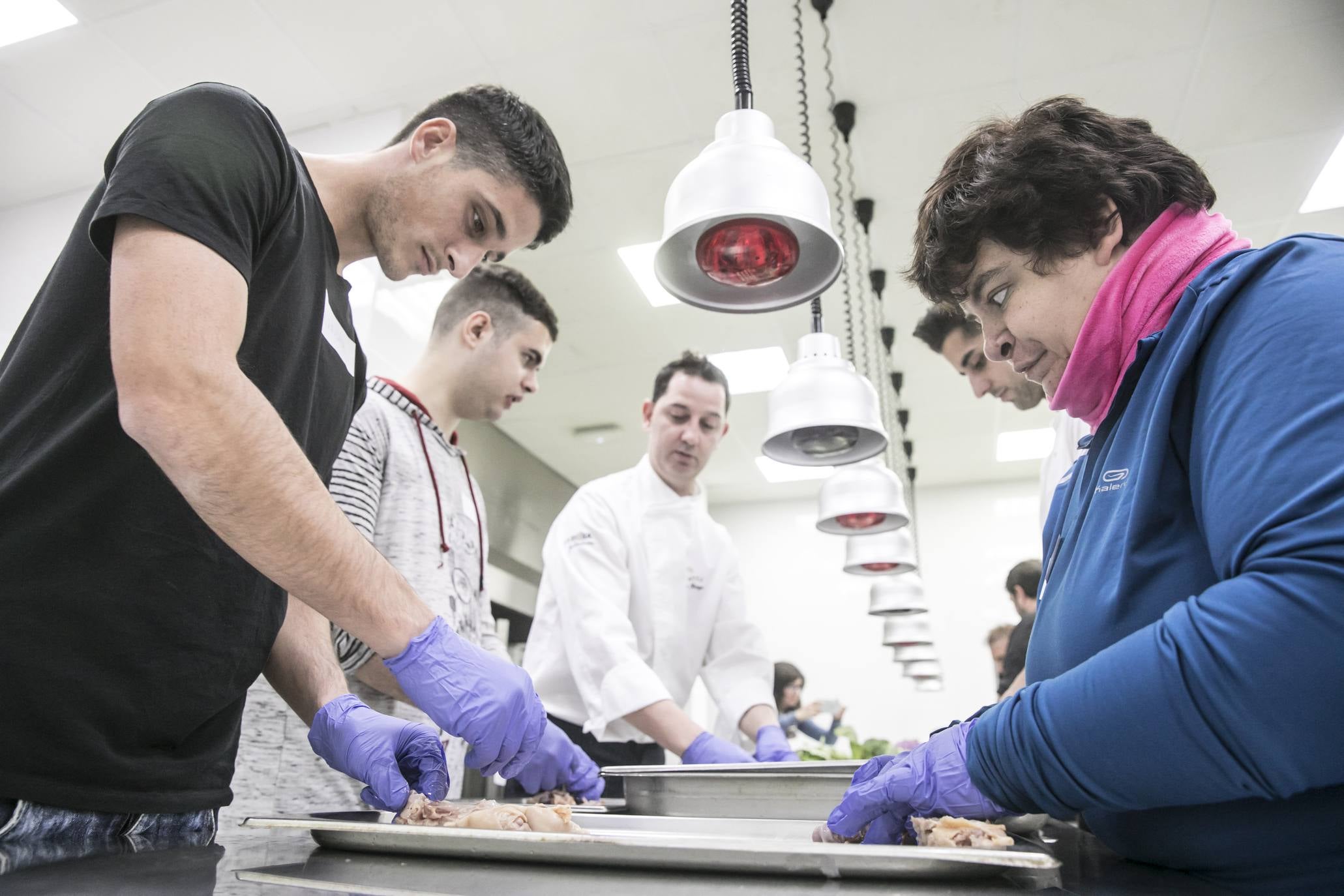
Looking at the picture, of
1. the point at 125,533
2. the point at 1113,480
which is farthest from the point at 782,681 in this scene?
the point at 125,533

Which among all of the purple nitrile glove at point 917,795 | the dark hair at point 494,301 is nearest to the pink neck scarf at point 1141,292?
the purple nitrile glove at point 917,795

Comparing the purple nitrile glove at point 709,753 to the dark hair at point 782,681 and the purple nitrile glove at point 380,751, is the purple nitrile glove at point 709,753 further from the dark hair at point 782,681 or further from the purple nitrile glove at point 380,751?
the dark hair at point 782,681

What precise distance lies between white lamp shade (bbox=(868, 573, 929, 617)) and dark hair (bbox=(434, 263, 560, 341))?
11.4 ft

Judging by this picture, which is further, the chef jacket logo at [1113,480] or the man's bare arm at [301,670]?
the man's bare arm at [301,670]

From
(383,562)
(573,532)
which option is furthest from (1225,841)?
(573,532)

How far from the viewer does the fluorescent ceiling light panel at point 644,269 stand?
15.3 feet

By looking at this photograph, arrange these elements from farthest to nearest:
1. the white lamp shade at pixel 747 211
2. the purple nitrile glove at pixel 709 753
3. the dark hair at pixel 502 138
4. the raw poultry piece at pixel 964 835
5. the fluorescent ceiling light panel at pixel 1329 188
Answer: the fluorescent ceiling light panel at pixel 1329 188, the purple nitrile glove at pixel 709 753, the white lamp shade at pixel 747 211, the dark hair at pixel 502 138, the raw poultry piece at pixel 964 835

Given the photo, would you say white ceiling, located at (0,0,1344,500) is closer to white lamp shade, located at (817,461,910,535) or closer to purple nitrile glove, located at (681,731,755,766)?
white lamp shade, located at (817,461,910,535)

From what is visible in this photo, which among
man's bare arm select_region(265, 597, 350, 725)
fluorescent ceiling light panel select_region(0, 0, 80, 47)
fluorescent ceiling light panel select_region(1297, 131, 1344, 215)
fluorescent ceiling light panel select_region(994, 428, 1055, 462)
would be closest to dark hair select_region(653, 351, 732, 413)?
man's bare arm select_region(265, 597, 350, 725)

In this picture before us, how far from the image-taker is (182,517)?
3.22ft

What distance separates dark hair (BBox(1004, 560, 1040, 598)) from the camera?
4105 mm

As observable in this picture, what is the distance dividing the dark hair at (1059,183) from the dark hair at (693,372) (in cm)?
171

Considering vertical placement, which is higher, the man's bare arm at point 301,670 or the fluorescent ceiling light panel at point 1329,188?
the fluorescent ceiling light panel at point 1329,188

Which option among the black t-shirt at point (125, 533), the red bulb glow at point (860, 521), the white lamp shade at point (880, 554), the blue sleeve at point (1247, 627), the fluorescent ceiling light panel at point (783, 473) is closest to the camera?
the blue sleeve at point (1247, 627)
